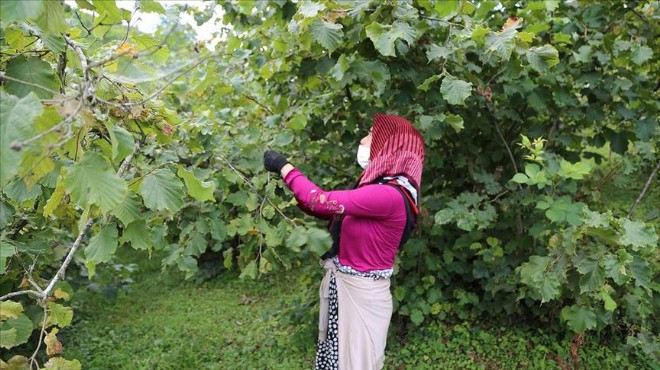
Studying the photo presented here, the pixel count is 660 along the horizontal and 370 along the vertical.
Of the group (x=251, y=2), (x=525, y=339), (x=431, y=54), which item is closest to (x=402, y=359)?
(x=525, y=339)

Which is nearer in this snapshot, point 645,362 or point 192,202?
point 192,202

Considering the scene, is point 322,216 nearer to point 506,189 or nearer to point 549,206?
point 549,206

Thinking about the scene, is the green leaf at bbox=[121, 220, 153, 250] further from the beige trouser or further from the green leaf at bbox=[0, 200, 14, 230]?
the beige trouser

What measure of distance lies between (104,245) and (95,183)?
1.57 ft

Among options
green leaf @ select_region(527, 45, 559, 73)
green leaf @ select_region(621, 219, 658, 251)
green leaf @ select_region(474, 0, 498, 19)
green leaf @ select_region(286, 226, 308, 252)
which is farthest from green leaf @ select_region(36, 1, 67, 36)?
green leaf @ select_region(474, 0, 498, 19)

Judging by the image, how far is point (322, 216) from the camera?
2.26 meters

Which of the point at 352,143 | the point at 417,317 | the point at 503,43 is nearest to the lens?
the point at 503,43

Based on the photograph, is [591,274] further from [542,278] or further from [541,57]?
[541,57]

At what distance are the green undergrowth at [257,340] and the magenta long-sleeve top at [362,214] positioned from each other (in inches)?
53.0

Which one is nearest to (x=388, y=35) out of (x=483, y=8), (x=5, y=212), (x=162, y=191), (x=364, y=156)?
(x=364, y=156)

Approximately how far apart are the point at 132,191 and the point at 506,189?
8.06 ft

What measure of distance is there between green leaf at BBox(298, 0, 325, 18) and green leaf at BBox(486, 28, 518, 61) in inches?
28.2

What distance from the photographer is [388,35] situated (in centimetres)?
222

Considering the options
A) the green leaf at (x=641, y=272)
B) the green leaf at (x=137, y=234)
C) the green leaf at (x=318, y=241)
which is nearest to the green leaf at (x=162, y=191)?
the green leaf at (x=137, y=234)
